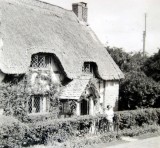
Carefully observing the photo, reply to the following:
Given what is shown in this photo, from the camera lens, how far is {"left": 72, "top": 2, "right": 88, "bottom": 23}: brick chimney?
1086 inches

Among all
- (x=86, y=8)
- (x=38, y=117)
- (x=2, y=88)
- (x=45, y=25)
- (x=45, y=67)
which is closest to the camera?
(x=2, y=88)

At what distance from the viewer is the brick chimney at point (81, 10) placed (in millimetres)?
27594

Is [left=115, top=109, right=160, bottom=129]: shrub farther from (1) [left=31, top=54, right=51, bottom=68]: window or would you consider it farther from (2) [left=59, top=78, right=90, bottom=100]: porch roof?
(1) [left=31, top=54, right=51, bottom=68]: window

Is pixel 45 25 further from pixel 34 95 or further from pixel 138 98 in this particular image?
pixel 138 98

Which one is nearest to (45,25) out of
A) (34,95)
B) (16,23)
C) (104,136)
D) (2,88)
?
(16,23)

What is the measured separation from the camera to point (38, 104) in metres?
18.8

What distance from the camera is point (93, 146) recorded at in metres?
15.2

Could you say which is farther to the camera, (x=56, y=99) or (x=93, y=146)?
(x=56, y=99)

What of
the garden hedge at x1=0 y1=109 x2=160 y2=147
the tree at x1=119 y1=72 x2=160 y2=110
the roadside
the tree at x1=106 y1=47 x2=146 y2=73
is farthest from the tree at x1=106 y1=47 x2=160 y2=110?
the tree at x1=106 y1=47 x2=146 y2=73

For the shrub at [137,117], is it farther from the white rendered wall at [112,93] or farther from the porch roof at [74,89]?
the white rendered wall at [112,93]

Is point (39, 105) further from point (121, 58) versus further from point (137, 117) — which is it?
point (121, 58)

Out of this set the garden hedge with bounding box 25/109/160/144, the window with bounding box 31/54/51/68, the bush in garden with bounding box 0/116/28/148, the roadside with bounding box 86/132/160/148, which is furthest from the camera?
the window with bounding box 31/54/51/68

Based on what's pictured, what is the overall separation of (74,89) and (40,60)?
2.80 m

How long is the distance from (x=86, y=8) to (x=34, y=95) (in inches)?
493
